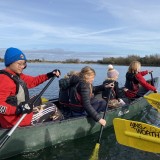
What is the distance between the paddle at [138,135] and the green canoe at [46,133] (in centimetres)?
98

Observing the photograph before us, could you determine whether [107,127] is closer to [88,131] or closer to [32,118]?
[88,131]

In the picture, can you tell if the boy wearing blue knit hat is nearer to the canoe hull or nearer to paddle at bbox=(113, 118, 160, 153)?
the canoe hull

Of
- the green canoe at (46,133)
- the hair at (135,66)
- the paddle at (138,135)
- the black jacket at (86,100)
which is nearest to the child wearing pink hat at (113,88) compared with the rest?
the green canoe at (46,133)

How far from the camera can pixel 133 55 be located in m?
49.8

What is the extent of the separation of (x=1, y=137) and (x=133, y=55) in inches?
1804

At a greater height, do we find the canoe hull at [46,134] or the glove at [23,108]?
the glove at [23,108]

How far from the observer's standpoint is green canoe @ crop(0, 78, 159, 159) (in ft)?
18.6

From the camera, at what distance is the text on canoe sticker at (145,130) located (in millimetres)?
5949

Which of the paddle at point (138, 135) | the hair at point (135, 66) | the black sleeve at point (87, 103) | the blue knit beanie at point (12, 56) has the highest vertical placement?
the blue knit beanie at point (12, 56)

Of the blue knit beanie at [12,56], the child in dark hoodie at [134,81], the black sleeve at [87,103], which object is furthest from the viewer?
the child in dark hoodie at [134,81]

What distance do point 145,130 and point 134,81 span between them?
4319 mm

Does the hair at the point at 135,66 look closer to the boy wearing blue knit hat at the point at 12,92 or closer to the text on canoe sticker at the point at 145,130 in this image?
the text on canoe sticker at the point at 145,130

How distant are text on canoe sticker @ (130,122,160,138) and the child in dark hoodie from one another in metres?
3.79

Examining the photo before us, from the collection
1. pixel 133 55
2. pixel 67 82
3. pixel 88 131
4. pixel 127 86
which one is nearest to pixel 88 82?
pixel 67 82
